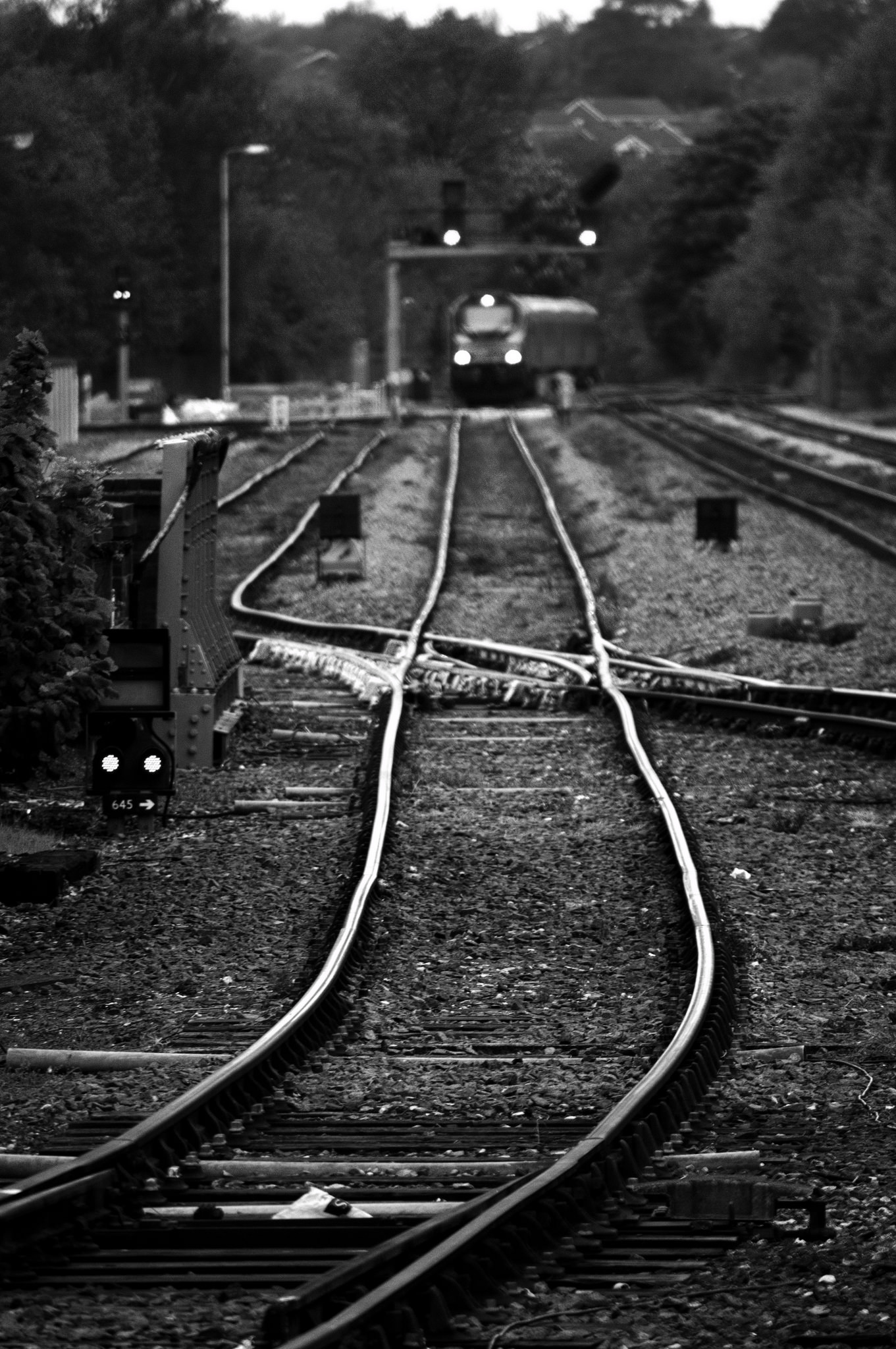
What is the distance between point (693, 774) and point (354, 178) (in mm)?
92835


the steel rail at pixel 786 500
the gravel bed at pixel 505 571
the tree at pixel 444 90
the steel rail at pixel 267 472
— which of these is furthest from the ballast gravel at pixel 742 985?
the tree at pixel 444 90

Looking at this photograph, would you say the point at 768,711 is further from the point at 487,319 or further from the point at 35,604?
the point at 487,319

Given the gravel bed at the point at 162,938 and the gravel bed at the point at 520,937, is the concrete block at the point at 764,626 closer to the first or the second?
the gravel bed at the point at 520,937

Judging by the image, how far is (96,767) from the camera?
1176 centimetres

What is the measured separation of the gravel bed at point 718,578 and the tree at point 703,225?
6190 cm

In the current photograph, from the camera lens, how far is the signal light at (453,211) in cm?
5603

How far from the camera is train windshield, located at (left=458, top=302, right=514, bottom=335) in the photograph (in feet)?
206

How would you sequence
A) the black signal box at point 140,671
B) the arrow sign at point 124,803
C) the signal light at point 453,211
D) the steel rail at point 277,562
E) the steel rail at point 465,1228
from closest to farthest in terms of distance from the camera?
the steel rail at point 465,1228 < the arrow sign at point 124,803 < the black signal box at point 140,671 < the steel rail at point 277,562 < the signal light at point 453,211

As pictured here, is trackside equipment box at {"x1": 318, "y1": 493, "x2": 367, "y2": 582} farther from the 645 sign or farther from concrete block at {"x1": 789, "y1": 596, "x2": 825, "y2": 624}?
the 645 sign

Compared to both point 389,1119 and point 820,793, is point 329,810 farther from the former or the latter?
point 389,1119

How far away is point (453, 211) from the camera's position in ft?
185

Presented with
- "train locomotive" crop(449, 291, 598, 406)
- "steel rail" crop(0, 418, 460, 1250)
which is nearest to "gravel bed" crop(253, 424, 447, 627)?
"steel rail" crop(0, 418, 460, 1250)

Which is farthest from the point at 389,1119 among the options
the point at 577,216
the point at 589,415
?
the point at 577,216

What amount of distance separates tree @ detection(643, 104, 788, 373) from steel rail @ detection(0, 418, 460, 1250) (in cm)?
8802
